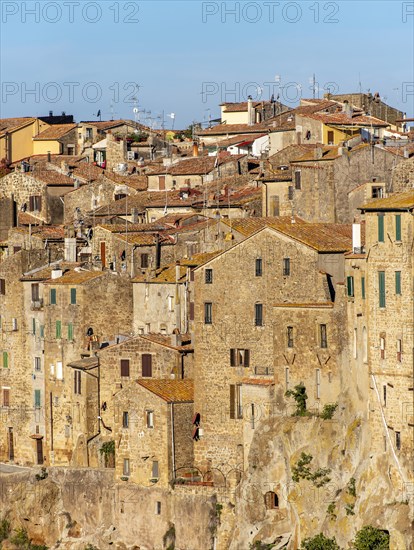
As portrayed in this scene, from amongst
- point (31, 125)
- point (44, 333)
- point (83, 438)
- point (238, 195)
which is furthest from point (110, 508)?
point (31, 125)

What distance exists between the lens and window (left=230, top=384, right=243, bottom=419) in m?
70.6

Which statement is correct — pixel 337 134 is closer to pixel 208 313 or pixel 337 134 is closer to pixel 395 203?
pixel 208 313

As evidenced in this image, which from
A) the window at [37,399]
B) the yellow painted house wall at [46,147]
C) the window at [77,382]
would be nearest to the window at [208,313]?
the window at [77,382]

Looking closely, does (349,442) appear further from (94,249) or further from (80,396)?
(94,249)

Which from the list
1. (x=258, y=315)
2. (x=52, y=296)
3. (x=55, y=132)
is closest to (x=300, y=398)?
(x=258, y=315)

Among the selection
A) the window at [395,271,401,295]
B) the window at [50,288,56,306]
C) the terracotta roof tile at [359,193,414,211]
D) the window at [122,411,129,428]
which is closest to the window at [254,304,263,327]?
the window at [122,411,129,428]

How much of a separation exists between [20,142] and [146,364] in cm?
4316

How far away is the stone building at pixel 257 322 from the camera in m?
68.2

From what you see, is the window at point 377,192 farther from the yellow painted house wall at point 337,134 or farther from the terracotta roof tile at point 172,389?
the yellow painted house wall at point 337,134

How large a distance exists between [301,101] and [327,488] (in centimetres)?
4125

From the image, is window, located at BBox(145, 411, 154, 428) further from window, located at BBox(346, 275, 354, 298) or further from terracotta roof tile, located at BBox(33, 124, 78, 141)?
terracotta roof tile, located at BBox(33, 124, 78, 141)

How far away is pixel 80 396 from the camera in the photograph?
77938 mm

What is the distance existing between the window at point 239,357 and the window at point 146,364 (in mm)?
3880

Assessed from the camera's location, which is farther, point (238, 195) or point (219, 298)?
point (238, 195)
